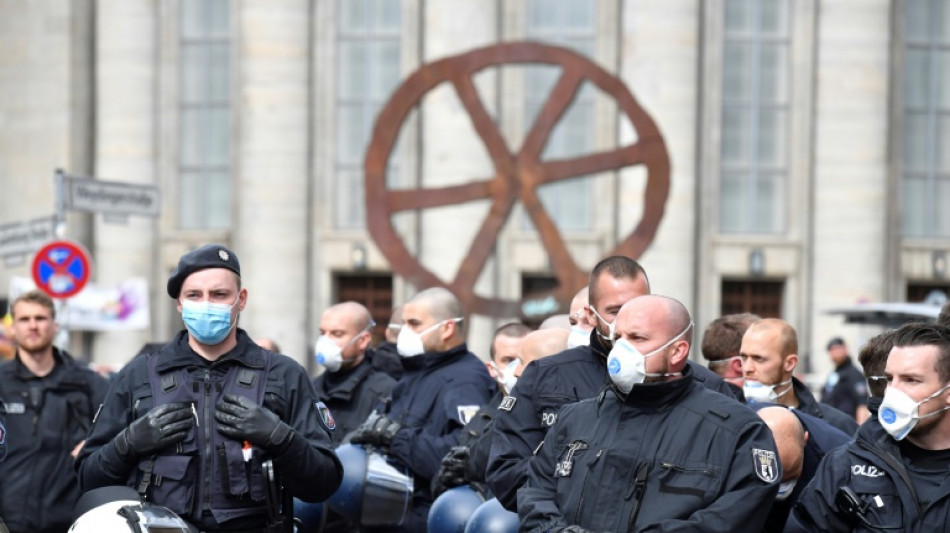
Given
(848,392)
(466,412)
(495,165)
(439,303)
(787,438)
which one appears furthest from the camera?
(848,392)

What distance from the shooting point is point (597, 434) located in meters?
5.41

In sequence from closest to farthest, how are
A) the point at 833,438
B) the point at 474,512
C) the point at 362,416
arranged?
the point at 833,438, the point at 474,512, the point at 362,416

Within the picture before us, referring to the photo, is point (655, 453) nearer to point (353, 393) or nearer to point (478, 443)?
point (478, 443)

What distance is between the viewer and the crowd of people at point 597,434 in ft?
17.2

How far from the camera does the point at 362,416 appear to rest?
358 inches

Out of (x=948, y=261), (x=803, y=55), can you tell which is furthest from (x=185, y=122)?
(x=948, y=261)

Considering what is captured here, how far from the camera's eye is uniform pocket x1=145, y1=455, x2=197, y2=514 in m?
5.75

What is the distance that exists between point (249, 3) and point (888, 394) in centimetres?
2861

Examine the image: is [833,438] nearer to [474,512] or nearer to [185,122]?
[474,512]

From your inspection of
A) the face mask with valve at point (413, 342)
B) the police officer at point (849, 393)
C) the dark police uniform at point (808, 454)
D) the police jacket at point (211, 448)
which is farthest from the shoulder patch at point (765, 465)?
the police officer at point (849, 393)

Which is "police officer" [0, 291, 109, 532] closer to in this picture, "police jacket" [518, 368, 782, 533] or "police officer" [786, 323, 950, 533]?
"police jacket" [518, 368, 782, 533]

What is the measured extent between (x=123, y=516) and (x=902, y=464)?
2.69m

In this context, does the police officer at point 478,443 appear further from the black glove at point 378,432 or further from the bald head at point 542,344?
the black glove at point 378,432

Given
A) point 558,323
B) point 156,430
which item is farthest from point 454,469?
point 156,430
